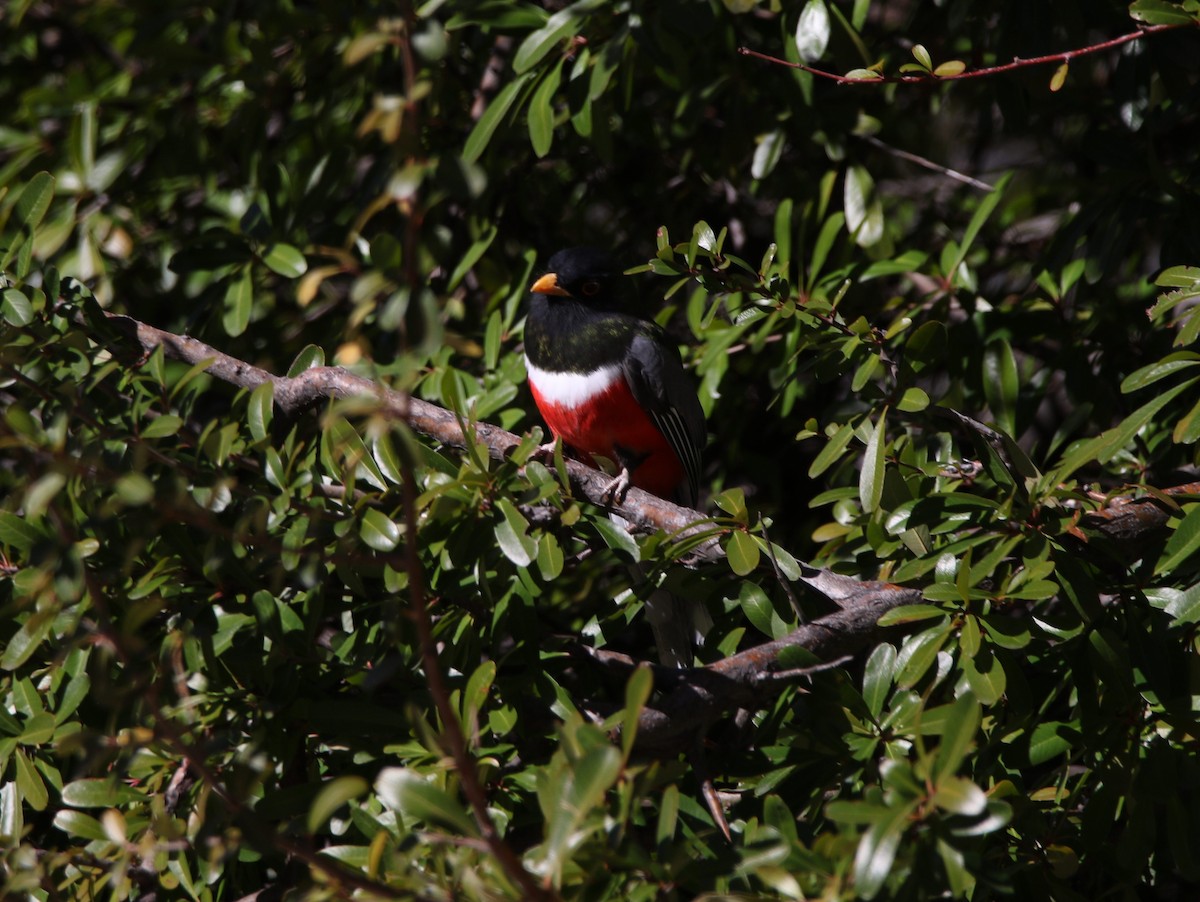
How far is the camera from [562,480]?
9.23ft

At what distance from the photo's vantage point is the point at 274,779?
2598 millimetres

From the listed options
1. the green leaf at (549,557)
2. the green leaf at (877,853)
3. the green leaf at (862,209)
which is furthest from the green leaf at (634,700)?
the green leaf at (862,209)

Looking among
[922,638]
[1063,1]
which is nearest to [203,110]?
[1063,1]

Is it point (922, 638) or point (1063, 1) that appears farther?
point (1063, 1)

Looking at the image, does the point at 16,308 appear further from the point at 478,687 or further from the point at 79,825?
the point at 478,687

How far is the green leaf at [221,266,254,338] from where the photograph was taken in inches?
158

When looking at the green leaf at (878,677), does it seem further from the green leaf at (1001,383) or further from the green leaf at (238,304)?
the green leaf at (238,304)

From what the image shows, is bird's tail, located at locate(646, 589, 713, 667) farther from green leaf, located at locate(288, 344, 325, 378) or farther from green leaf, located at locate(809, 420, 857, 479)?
green leaf, located at locate(288, 344, 325, 378)

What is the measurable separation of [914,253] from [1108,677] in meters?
1.95

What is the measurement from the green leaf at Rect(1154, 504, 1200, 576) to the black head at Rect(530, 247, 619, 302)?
2.45 m

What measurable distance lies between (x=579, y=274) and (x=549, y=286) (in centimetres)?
15

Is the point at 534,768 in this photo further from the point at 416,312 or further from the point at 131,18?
the point at 131,18

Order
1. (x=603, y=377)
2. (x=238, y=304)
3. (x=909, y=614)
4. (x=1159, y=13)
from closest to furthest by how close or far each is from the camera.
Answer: (x=909, y=614)
(x=1159, y=13)
(x=238, y=304)
(x=603, y=377)

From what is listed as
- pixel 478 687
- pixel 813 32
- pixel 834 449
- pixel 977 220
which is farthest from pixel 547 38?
pixel 478 687
